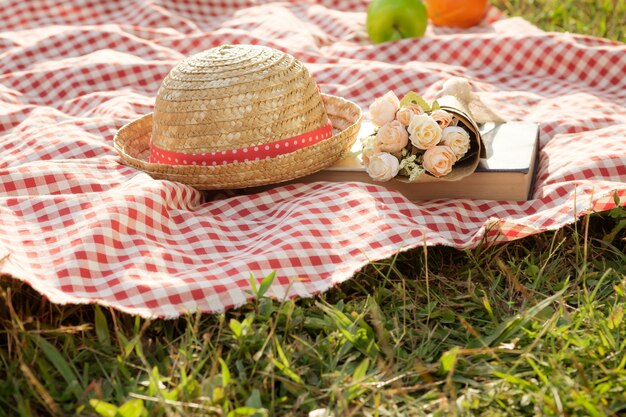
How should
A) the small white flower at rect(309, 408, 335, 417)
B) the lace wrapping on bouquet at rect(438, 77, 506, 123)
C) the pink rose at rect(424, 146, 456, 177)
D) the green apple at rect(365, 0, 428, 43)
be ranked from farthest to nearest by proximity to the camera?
the green apple at rect(365, 0, 428, 43)
the lace wrapping on bouquet at rect(438, 77, 506, 123)
the pink rose at rect(424, 146, 456, 177)
the small white flower at rect(309, 408, 335, 417)

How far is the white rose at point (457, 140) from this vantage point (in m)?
1.84

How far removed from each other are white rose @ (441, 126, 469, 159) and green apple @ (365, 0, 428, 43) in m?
1.37

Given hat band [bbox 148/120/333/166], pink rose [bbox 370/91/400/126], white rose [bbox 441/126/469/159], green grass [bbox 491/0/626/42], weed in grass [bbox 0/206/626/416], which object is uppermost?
pink rose [bbox 370/91/400/126]

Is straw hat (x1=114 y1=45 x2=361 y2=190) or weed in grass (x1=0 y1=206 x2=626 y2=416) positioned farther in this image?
straw hat (x1=114 y1=45 x2=361 y2=190)

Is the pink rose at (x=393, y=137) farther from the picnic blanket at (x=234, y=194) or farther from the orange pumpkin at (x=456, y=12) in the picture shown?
the orange pumpkin at (x=456, y=12)

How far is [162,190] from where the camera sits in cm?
179

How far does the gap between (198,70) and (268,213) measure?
0.34m

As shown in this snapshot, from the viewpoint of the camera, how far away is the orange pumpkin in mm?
3320

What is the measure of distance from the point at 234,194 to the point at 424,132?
47cm

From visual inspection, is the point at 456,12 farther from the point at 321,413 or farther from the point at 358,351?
the point at 321,413

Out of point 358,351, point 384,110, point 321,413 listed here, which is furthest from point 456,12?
point 321,413

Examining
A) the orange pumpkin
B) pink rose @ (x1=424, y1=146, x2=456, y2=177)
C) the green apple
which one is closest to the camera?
pink rose @ (x1=424, y1=146, x2=456, y2=177)

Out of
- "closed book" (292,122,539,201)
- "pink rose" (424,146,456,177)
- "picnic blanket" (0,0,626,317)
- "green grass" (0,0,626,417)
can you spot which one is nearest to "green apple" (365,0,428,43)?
"picnic blanket" (0,0,626,317)

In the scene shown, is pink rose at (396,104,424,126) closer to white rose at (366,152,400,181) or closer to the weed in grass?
white rose at (366,152,400,181)
